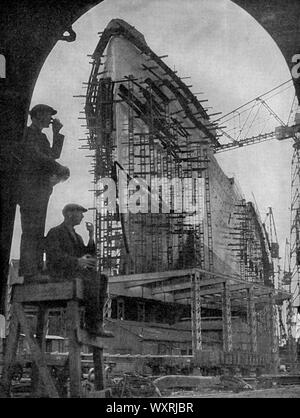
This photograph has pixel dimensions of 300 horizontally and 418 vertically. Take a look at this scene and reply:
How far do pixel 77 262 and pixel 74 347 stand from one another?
0.52 metres

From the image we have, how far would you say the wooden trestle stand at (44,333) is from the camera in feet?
10.9

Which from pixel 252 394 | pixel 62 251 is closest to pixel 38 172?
pixel 62 251

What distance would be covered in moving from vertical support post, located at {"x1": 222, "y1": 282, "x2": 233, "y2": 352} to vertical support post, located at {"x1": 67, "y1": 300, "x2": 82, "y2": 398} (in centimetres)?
392

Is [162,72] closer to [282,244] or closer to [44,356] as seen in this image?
[282,244]

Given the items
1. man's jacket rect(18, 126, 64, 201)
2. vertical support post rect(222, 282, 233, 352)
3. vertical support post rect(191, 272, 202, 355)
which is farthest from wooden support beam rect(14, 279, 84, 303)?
vertical support post rect(222, 282, 233, 352)

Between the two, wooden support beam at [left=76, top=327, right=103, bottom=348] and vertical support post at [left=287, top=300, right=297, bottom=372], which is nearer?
wooden support beam at [left=76, top=327, right=103, bottom=348]

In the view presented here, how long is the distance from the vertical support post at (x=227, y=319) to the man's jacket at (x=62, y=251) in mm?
3702

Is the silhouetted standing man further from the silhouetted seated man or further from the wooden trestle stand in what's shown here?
the wooden trestle stand

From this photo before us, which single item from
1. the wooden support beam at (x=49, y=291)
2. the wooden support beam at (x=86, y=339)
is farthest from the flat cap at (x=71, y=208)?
the wooden support beam at (x=86, y=339)

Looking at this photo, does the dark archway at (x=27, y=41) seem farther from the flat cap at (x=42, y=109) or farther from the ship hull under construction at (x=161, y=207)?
the ship hull under construction at (x=161, y=207)

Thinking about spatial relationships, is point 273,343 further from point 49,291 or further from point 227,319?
point 49,291

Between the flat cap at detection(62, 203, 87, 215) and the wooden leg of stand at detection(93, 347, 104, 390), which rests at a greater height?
the flat cap at detection(62, 203, 87, 215)

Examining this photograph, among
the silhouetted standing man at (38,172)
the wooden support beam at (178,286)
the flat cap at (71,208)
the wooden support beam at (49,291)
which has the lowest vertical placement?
the wooden support beam at (49,291)

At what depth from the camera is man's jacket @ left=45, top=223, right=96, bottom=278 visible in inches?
143
